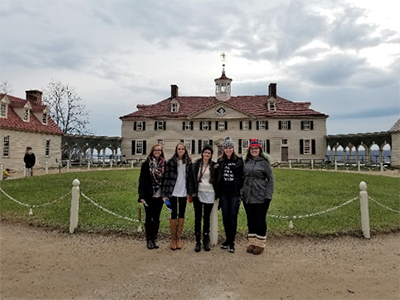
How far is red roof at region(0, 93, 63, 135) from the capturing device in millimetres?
25036

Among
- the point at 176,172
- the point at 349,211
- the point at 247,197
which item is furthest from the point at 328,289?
the point at 349,211

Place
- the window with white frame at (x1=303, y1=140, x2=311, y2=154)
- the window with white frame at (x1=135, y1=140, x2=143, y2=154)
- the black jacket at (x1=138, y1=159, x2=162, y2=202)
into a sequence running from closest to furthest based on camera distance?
the black jacket at (x1=138, y1=159, x2=162, y2=202) → the window with white frame at (x1=303, y1=140, x2=311, y2=154) → the window with white frame at (x1=135, y1=140, x2=143, y2=154)

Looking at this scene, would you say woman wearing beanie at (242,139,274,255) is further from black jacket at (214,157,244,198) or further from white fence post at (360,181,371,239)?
white fence post at (360,181,371,239)

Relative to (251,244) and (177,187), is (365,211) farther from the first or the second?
(177,187)

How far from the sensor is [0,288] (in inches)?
156

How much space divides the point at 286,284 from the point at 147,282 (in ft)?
6.69

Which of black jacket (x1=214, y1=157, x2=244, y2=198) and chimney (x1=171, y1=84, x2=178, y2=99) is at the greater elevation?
chimney (x1=171, y1=84, x2=178, y2=99)

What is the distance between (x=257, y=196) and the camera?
5.38 meters

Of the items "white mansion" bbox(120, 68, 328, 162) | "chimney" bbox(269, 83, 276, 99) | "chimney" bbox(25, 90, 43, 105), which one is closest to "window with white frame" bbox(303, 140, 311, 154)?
"white mansion" bbox(120, 68, 328, 162)

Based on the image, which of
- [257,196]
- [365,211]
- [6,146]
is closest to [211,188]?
[257,196]

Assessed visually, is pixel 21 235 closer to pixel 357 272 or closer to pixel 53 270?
pixel 53 270

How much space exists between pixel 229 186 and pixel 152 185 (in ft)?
5.06

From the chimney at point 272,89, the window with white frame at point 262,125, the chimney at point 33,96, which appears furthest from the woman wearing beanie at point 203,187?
the chimney at point 272,89

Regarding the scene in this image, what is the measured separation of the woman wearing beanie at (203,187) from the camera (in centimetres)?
551
